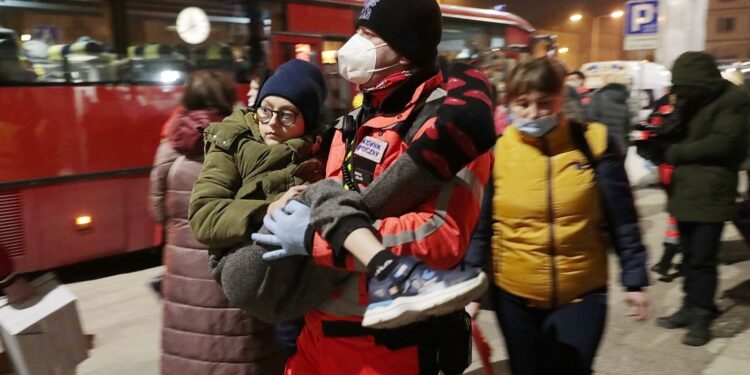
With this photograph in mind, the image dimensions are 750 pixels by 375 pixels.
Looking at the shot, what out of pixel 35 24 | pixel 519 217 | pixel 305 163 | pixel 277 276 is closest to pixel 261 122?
pixel 305 163

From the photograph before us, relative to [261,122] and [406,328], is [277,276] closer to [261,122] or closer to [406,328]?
[406,328]

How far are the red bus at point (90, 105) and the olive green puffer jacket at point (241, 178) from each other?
11.5 ft

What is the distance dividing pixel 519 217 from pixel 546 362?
638 millimetres

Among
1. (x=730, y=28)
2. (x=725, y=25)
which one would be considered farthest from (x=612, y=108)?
(x=725, y=25)

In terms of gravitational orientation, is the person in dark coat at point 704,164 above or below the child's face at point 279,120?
below

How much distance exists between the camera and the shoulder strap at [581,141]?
275 cm

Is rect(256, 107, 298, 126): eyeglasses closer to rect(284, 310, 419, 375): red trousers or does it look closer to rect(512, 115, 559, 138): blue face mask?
rect(284, 310, 419, 375): red trousers

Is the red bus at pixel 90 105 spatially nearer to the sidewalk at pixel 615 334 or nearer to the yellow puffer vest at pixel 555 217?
the sidewalk at pixel 615 334

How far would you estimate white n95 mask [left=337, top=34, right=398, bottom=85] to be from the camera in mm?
1796

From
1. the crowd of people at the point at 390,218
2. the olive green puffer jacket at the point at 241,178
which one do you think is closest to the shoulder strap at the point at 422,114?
the crowd of people at the point at 390,218

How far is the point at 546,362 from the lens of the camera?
2.86 meters

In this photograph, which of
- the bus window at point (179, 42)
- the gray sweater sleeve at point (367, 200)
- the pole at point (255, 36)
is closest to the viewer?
the gray sweater sleeve at point (367, 200)

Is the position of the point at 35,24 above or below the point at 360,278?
above

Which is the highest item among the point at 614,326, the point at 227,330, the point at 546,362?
the point at 227,330
